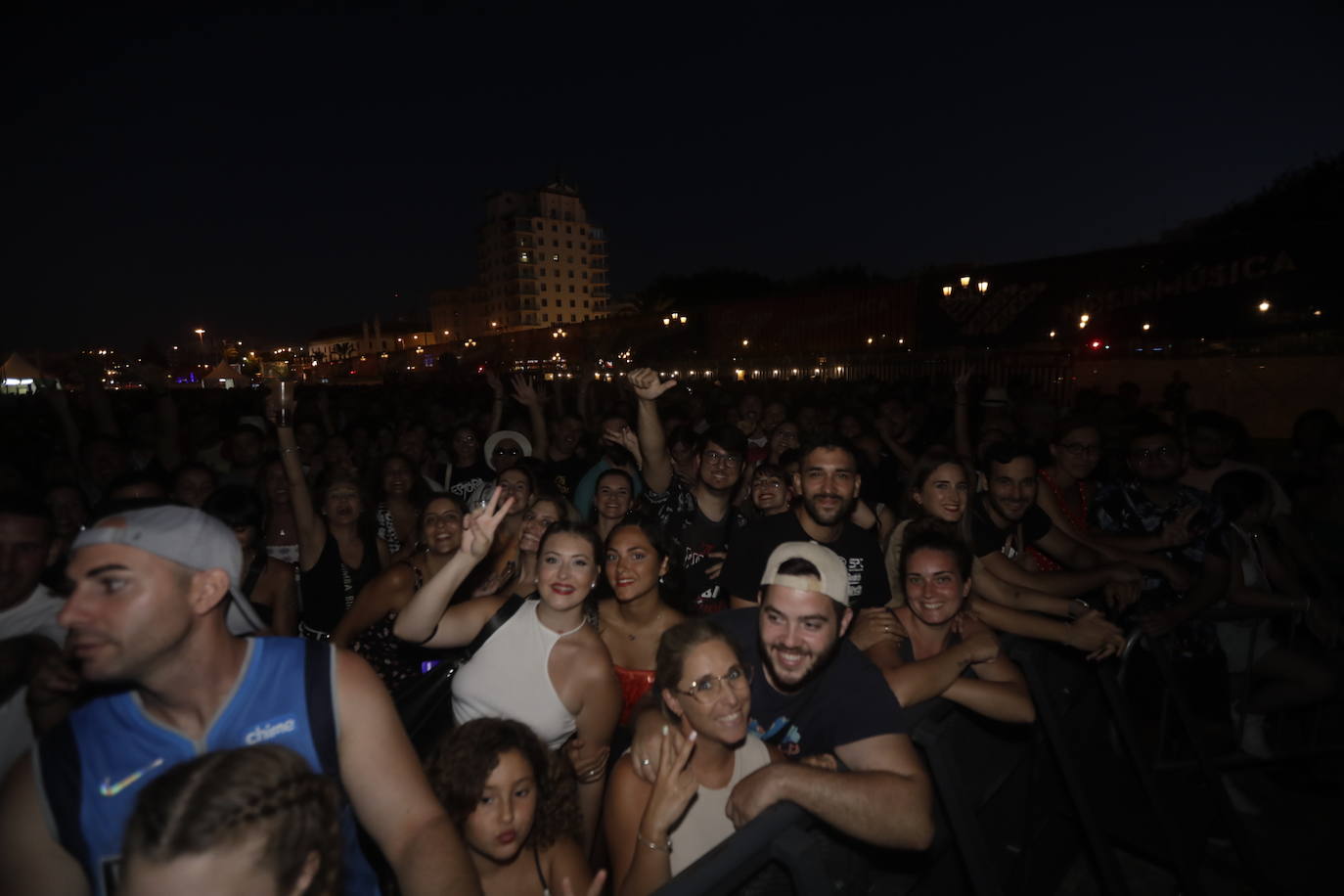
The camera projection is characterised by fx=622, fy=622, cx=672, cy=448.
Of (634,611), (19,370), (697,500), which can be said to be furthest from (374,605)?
(19,370)

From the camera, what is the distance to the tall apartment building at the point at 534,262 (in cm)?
10656

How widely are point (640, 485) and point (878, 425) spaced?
3.82 meters

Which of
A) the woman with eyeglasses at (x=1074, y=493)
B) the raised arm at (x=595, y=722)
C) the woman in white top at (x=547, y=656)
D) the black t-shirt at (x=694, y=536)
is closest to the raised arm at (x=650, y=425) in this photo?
the black t-shirt at (x=694, y=536)

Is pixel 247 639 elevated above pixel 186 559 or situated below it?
below

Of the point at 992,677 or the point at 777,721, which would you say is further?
the point at 992,677

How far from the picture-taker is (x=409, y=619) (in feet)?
9.29

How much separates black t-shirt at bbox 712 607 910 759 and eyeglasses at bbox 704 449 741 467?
2195mm

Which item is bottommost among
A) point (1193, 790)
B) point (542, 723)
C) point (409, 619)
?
point (1193, 790)

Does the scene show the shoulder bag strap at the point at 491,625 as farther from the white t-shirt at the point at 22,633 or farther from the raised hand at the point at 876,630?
the raised hand at the point at 876,630

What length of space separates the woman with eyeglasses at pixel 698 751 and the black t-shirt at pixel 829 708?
0.17 meters

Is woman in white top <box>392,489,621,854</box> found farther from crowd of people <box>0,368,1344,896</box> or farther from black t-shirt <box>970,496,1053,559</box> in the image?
black t-shirt <box>970,496,1053,559</box>

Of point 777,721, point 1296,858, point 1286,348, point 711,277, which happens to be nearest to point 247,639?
point 777,721

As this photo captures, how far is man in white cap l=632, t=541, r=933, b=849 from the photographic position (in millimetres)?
1843

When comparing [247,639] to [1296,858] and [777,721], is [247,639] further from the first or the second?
[1296,858]
